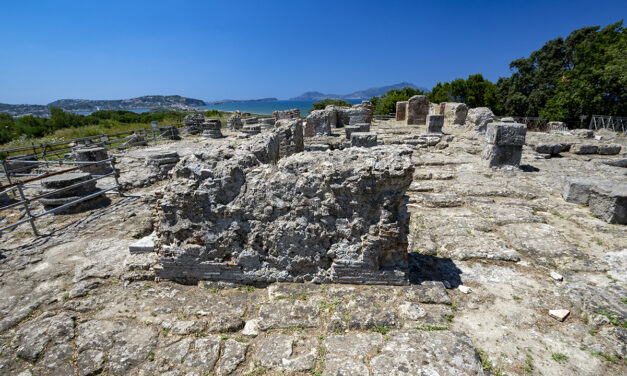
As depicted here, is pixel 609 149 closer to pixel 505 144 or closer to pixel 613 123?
pixel 505 144

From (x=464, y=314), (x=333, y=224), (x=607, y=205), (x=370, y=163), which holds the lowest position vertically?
(x=464, y=314)

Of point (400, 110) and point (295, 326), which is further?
point (400, 110)

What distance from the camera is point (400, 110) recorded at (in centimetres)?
2530

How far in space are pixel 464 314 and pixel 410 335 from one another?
928 mm

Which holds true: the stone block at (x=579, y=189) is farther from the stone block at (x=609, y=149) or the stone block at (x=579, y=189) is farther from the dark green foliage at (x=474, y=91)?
the dark green foliage at (x=474, y=91)

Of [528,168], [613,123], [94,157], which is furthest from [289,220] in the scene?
[613,123]

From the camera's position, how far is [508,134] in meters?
9.18

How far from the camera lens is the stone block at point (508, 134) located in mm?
9062

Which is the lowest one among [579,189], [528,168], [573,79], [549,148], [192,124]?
[528,168]

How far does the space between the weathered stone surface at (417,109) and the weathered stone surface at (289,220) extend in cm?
1936

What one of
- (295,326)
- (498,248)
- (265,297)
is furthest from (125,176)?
(498,248)

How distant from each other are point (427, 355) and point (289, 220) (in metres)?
2.18

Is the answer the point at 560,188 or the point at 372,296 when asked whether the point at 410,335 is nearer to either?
the point at 372,296

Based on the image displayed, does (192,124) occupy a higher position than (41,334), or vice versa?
(192,124)
